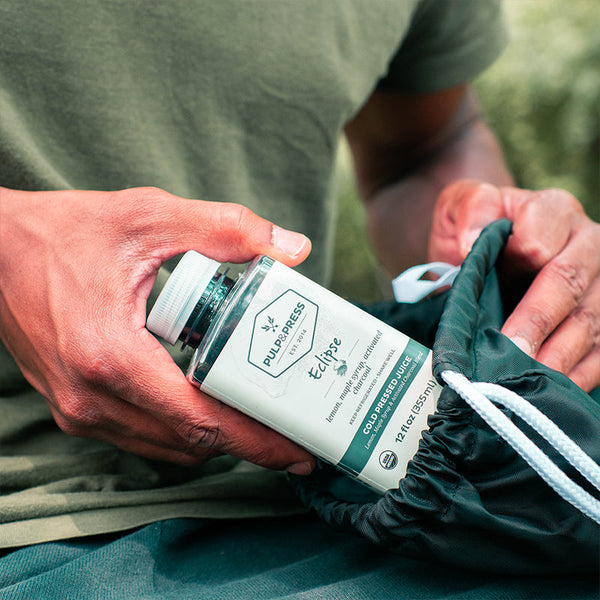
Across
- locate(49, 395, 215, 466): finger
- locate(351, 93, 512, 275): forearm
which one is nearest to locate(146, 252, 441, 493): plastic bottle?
locate(49, 395, 215, 466): finger

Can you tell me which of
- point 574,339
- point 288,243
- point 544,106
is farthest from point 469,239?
point 544,106

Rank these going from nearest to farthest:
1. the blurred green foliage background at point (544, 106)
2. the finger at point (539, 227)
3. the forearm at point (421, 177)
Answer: the finger at point (539, 227) < the forearm at point (421, 177) < the blurred green foliage background at point (544, 106)

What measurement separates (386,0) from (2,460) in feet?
2.73

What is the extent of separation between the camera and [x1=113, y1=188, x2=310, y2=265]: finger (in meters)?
0.56

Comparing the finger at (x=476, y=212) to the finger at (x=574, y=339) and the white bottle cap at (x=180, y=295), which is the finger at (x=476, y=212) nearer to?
the finger at (x=574, y=339)

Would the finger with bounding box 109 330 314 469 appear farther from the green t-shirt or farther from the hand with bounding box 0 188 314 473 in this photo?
the green t-shirt

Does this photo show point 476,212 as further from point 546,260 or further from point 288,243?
point 288,243

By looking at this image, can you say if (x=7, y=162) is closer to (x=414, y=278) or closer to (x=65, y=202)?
(x=65, y=202)

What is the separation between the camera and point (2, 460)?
0.63 metres

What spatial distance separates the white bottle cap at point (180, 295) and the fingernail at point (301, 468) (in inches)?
6.9

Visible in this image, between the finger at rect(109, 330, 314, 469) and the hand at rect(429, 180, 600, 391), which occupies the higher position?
the hand at rect(429, 180, 600, 391)

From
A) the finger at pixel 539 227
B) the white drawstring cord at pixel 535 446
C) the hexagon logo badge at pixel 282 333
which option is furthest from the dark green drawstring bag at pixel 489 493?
the finger at pixel 539 227

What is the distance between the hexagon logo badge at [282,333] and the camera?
500 millimetres

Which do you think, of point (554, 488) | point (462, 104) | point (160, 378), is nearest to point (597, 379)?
point (554, 488)
